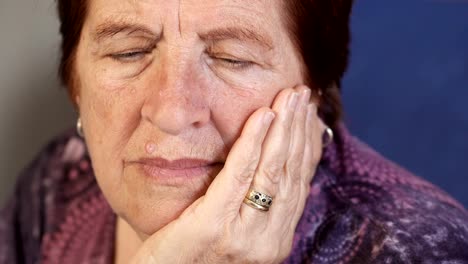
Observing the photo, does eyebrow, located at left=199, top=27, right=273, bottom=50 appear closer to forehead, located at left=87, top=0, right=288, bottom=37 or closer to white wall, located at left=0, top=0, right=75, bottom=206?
forehead, located at left=87, top=0, right=288, bottom=37

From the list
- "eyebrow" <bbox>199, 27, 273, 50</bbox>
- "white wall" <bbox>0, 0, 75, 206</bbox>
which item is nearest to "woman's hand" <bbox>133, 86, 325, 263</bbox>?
"eyebrow" <bbox>199, 27, 273, 50</bbox>

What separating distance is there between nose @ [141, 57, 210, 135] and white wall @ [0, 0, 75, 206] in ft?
3.19

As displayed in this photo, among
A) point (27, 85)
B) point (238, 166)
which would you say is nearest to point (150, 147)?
point (238, 166)

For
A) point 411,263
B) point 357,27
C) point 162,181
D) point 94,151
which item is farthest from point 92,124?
point 357,27

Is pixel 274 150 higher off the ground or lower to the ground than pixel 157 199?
higher

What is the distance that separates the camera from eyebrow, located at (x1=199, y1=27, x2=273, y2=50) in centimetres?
123

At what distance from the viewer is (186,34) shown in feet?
4.03

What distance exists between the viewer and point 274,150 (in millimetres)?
1286

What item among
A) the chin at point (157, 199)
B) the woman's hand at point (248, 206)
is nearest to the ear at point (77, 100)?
the chin at point (157, 199)

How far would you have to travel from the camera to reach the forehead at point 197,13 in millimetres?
1217

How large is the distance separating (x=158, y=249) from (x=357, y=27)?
994 millimetres

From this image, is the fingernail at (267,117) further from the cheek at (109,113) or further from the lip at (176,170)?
the cheek at (109,113)

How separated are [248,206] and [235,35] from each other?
324 mm

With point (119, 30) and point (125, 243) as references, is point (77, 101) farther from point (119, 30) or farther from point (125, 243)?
point (125, 243)
